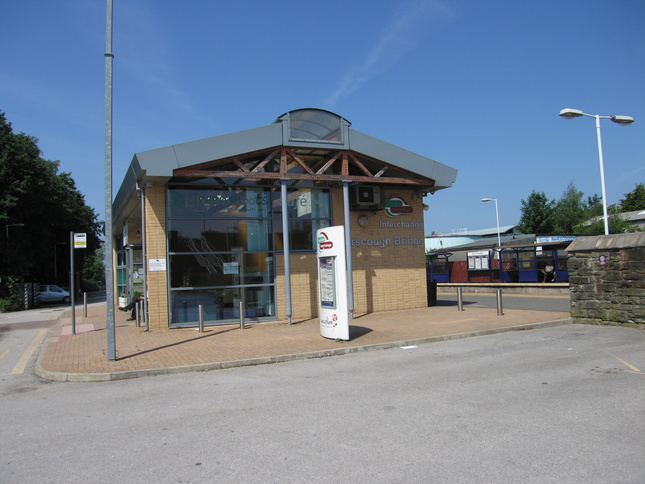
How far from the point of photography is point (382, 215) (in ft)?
53.8

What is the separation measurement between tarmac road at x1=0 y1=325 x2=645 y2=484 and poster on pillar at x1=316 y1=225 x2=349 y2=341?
84.3 inches

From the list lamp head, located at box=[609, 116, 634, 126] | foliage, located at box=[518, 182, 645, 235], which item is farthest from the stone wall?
foliage, located at box=[518, 182, 645, 235]

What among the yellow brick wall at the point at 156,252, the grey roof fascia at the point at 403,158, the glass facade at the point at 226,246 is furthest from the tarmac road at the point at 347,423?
the grey roof fascia at the point at 403,158

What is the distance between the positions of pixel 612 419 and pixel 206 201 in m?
11.6

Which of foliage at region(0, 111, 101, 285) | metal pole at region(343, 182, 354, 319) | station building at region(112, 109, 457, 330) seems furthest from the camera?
foliage at region(0, 111, 101, 285)

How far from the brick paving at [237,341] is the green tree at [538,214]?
165 ft

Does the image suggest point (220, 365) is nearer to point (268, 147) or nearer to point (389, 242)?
point (268, 147)

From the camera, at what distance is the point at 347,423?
17.6 feet

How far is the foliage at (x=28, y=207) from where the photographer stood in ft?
110

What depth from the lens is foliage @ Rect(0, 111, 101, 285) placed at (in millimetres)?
33562

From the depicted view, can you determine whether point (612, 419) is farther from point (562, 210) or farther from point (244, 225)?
point (562, 210)

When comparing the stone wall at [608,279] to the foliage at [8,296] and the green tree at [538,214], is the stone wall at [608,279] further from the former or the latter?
the green tree at [538,214]

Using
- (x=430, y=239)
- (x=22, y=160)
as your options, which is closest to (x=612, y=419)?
(x=22, y=160)

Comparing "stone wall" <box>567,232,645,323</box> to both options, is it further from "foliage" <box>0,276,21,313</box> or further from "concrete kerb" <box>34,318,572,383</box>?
"foliage" <box>0,276,21,313</box>
